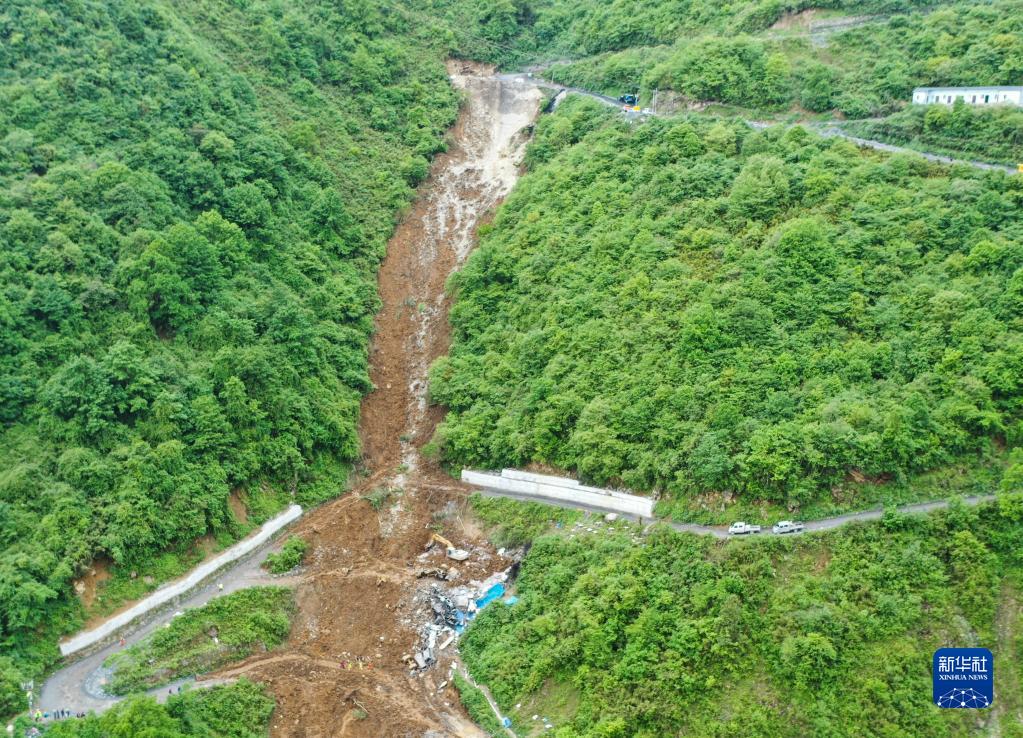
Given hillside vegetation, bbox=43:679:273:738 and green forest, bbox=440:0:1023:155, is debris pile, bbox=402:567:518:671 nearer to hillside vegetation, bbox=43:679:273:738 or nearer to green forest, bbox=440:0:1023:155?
hillside vegetation, bbox=43:679:273:738

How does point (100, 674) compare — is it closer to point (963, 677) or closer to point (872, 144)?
point (963, 677)

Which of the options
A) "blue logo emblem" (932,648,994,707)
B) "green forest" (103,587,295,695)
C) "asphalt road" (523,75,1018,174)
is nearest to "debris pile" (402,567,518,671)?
"green forest" (103,587,295,695)

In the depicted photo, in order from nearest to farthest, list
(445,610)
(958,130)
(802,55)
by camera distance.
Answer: (445,610)
(958,130)
(802,55)

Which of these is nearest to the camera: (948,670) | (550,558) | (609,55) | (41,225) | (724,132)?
(948,670)

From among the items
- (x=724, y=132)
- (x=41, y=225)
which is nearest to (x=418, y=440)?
(x=41, y=225)

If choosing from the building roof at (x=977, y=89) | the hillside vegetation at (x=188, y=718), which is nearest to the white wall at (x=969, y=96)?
the building roof at (x=977, y=89)

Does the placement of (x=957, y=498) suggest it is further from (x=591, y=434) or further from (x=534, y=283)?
(x=534, y=283)

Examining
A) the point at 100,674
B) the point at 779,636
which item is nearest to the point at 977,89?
the point at 779,636
